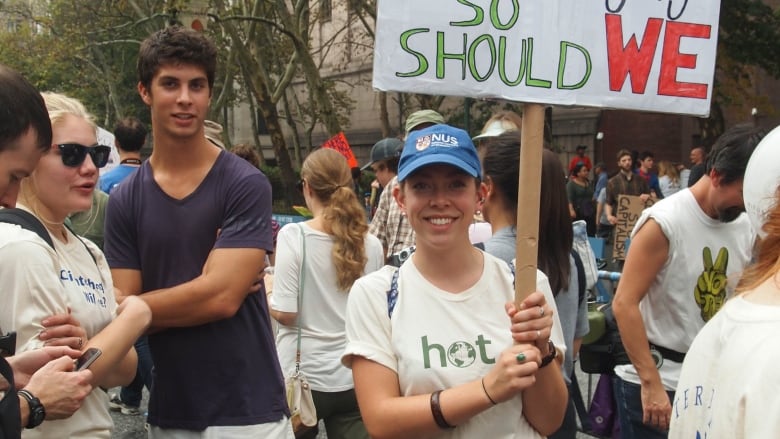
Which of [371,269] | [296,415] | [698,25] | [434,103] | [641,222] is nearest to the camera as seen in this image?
[698,25]

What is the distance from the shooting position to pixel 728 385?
5.54ft

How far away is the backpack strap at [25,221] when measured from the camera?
2361 mm

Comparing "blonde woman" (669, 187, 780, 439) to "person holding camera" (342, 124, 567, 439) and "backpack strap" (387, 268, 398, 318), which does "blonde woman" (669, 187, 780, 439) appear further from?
"backpack strap" (387, 268, 398, 318)

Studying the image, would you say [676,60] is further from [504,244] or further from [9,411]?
[9,411]

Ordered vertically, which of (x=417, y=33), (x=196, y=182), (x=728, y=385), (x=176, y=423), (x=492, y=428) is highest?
(x=417, y=33)

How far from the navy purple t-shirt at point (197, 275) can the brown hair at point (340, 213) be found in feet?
4.68

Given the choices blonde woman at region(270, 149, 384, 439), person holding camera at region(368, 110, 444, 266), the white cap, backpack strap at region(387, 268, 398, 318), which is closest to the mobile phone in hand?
backpack strap at region(387, 268, 398, 318)

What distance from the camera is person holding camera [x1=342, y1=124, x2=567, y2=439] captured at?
2.24 metres

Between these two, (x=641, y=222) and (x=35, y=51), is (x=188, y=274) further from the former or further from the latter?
(x=35, y=51)

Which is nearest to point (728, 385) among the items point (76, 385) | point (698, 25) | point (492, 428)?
point (492, 428)

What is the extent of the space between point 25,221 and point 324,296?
7.46 feet

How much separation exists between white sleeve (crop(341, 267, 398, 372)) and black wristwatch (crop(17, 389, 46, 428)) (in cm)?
81

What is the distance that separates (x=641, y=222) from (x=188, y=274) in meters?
1.89

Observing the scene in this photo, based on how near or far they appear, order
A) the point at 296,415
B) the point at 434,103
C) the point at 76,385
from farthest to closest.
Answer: the point at 434,103, the point at 296,415, the point at 76,385
